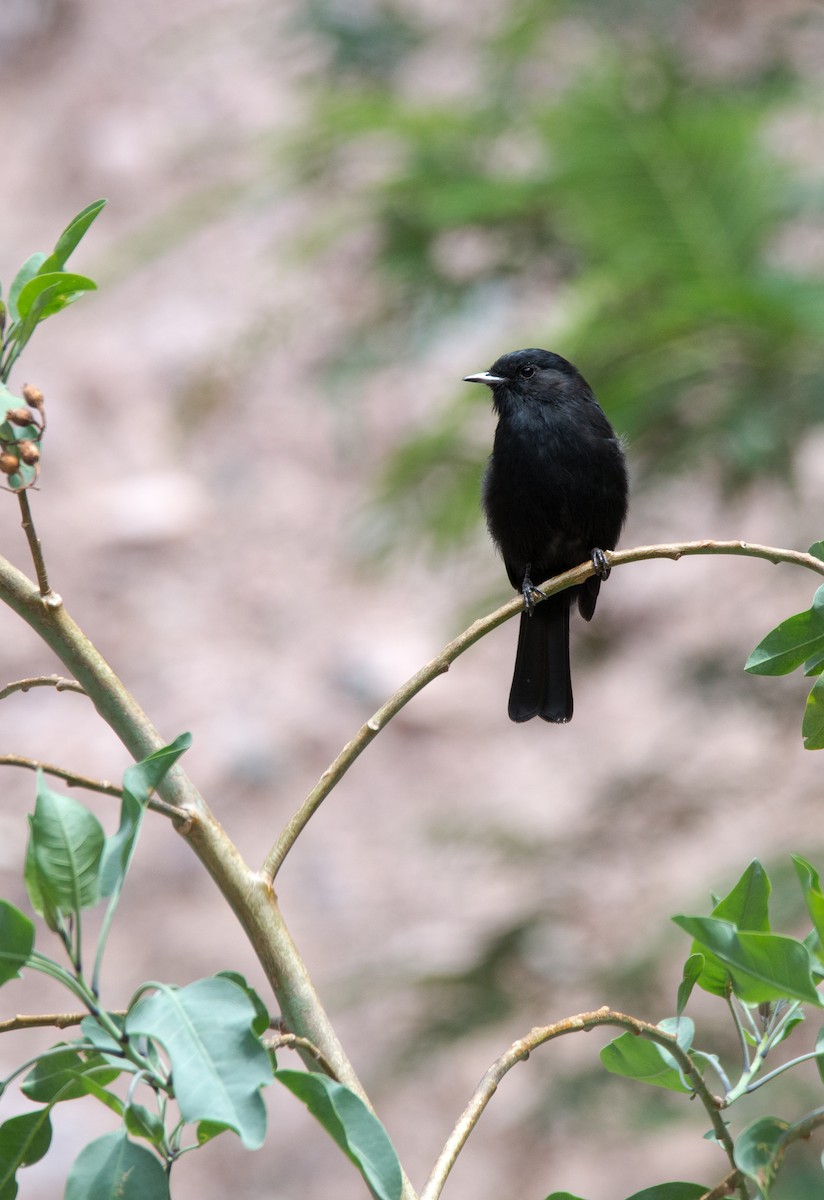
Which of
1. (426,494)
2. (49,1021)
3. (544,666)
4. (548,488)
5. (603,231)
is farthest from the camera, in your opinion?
(426,494)

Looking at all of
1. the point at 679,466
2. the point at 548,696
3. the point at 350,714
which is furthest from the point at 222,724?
the point at 548,696

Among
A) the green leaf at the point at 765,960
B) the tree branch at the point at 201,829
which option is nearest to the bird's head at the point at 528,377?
the tree branch at the point at 201,829

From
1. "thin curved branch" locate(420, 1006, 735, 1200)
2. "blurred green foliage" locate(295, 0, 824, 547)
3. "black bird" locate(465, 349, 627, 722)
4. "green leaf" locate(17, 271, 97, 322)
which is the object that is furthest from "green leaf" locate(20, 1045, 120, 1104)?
"blurred green foliage" locate(295, 0, 824, 547)

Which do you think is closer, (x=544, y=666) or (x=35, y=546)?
(x=35, y=546)

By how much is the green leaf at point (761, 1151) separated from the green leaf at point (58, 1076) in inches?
17.7

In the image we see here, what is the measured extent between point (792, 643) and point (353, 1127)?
0.56 m

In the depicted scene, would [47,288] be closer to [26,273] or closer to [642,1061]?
[26,273]

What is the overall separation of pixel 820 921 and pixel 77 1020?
0.53 meters

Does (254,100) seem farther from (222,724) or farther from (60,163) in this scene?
(222,724)

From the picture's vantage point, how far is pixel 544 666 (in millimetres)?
2789

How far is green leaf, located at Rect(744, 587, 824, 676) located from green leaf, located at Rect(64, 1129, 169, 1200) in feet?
2.04

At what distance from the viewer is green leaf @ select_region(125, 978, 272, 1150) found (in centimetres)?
82

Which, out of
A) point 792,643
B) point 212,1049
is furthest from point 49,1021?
point 792,643

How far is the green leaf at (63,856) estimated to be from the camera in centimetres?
88
